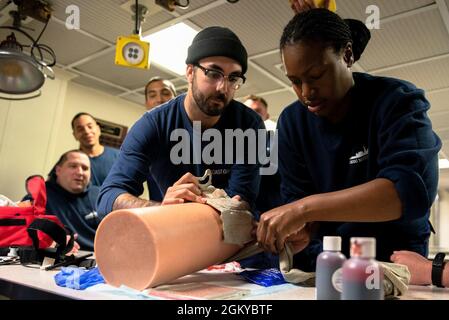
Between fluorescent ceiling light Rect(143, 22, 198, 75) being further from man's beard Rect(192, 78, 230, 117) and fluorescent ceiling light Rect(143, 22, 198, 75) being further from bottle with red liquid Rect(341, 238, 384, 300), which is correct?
bottle with red liquid Rect(341, 238, 384, 300)

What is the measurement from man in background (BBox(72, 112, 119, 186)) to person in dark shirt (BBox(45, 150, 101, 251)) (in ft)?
0.73

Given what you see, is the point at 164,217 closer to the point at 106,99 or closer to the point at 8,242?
the point at 8,242

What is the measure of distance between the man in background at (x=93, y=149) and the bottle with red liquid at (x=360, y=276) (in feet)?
9.60

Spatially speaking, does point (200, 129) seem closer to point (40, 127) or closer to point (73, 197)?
point (73, 197)

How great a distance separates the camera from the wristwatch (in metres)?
0.98

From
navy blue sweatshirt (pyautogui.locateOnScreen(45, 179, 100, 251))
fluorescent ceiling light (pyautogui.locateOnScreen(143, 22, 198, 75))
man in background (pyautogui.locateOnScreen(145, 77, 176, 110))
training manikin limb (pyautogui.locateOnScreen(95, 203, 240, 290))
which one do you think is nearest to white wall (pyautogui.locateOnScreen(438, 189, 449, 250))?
fluorescent ceiling light (pyautogui.locateOnScreen(143, 22, 198, 75))

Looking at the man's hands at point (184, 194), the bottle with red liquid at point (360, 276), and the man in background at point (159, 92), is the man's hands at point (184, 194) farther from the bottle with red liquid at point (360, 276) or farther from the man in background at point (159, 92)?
the man in background at point (159, 92)

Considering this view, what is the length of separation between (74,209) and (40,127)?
1638 millimetres

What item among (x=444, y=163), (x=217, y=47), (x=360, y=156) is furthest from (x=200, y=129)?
(x=444, y=163)

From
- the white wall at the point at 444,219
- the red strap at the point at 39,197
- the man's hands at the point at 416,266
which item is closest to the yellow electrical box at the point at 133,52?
the red strap at the point at 39,197

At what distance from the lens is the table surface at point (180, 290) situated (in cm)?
77
